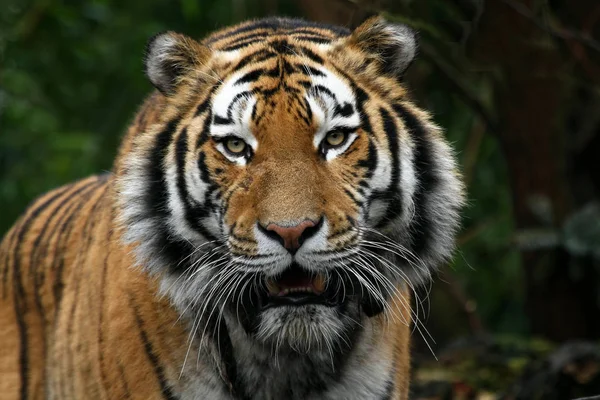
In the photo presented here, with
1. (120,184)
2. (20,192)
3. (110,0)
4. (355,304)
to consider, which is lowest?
(20,192)

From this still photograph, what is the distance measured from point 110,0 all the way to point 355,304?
5787 millimetres

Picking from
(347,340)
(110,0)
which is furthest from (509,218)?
(347,340)

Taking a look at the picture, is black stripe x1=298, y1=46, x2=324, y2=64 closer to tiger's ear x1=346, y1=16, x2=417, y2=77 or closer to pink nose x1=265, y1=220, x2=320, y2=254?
tiger's ear x1=346, y1=16, x2=417, y2=77

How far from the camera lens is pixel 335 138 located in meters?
3.42

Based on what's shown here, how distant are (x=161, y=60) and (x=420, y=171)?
95 cm

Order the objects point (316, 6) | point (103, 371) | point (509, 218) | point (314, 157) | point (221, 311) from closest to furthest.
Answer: point (314, 157) < point (221, 311) < point (103, 371) < point (316, 6) < point (509, 218)

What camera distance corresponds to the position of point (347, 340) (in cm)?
364

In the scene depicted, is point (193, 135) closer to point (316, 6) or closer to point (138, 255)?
point (138, 255)

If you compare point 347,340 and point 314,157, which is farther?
point 347,340

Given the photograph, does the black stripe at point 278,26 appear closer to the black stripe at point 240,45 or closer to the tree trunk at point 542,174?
the black stripe at point 240,45

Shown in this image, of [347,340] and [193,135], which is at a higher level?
[193,135]

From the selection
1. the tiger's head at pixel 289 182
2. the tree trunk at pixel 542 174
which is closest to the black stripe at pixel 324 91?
the tiger's head at pixel 289 182

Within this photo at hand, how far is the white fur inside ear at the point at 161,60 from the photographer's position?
370 cm

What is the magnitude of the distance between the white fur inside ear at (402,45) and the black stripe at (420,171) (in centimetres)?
17
